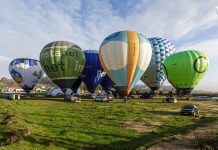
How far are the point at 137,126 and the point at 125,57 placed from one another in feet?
76.6

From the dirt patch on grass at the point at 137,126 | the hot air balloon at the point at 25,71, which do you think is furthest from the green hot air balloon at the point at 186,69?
the hot air balloon at the point at 25,71

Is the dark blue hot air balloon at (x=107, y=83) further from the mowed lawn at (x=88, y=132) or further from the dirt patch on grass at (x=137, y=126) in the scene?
the dirt patch on grass at (x=137, y=126)

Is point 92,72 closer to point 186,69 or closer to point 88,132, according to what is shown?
point 186,69

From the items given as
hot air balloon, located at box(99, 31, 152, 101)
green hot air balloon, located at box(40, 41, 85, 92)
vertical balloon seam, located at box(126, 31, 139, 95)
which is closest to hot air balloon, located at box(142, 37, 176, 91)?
hot air balloon, located at box(99, 31, 152, 101)

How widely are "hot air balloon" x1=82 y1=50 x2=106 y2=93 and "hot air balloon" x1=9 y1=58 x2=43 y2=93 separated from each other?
14.4 m

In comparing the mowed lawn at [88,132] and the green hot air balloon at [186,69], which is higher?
the green hot air balloon at [186,69]

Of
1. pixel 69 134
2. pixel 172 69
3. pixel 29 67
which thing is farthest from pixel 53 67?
pixel 69 134

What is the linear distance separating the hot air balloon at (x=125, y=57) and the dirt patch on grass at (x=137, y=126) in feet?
65.7

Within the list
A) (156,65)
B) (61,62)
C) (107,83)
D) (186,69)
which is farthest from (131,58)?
(107,83)

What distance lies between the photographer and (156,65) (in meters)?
70.4

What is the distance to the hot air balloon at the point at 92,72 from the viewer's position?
230ft

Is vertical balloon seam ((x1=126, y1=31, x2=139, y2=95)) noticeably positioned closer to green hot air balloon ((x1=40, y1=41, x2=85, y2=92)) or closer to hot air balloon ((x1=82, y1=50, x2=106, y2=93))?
green hot air balloon ((x1=40, y1=41, x2=85, y2=92))

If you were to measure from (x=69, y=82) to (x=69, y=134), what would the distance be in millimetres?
36890

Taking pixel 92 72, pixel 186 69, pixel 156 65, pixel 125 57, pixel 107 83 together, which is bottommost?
pixel 107 83
